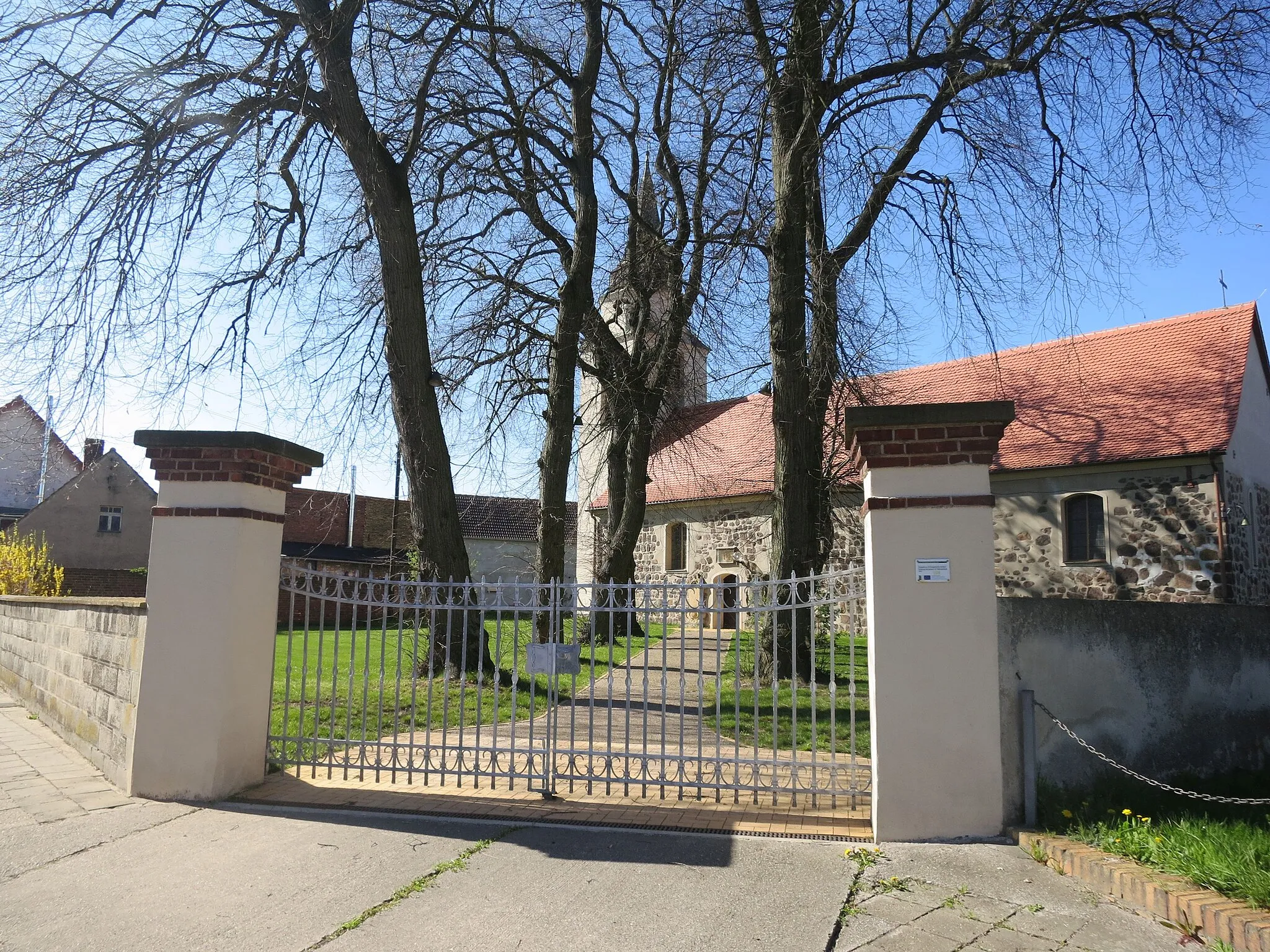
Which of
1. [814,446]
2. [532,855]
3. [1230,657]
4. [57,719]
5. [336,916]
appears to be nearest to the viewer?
[336,916]

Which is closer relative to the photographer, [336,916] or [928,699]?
[336,916]

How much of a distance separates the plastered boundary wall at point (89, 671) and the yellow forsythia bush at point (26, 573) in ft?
22.9

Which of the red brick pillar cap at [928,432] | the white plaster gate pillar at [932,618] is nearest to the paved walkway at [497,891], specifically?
the white plaster gate pillar at [932,618]

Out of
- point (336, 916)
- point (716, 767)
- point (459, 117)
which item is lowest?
point (336, 916)

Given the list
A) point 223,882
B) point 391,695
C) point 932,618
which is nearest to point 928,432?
point 932,618

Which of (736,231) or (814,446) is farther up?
(736,231)

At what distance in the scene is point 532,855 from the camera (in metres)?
4.75

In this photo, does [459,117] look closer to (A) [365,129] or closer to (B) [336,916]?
(A) [365,129]

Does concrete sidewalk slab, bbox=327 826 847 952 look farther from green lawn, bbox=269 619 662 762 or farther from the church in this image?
the church

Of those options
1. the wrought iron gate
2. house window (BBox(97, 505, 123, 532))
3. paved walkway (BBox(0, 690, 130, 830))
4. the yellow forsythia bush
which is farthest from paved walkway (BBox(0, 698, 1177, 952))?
house window (BBox(97, 505, 123, 532))

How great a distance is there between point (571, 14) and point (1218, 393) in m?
12.9

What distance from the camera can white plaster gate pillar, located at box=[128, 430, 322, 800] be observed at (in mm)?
5871

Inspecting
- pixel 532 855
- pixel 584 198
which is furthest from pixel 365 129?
pixel 532 855

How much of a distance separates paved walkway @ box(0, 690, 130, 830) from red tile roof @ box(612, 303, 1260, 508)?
391 inches
